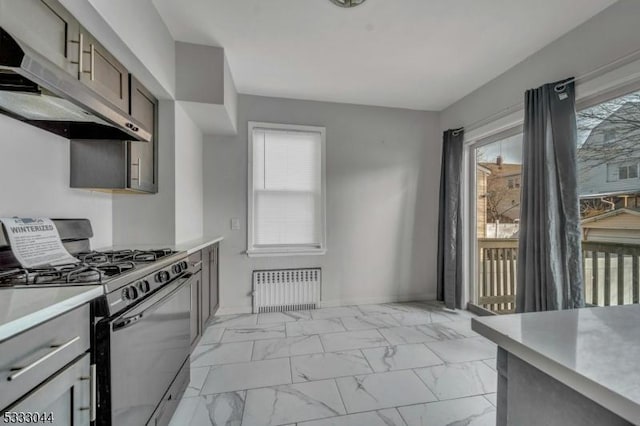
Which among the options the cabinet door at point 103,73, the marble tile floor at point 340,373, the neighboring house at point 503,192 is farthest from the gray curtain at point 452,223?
the cabinet door at point 103,73

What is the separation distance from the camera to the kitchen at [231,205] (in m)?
1.05

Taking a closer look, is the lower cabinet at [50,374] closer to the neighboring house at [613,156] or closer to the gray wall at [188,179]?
the gray wall at [188,179]

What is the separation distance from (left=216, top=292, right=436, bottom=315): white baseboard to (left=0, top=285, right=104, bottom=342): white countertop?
2351mm

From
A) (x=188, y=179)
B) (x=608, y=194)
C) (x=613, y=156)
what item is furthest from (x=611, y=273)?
(x=188, y=179)

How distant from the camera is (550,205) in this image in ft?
6.95

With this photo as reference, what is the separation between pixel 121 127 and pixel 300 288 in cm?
243

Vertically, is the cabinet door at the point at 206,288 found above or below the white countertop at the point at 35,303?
below

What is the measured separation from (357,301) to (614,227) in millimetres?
2494

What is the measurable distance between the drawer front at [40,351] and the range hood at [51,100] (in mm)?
858

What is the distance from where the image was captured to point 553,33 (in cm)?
214

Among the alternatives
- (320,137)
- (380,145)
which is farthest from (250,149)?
(380,145)

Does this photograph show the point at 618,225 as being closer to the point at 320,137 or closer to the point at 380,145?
the point at 380,145

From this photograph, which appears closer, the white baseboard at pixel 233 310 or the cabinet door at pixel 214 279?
the cabinet door at pixel 214 279

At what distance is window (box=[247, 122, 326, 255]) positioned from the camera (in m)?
3.23
